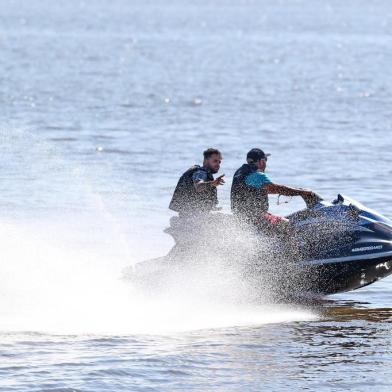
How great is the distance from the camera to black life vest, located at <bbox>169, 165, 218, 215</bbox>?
529 inches

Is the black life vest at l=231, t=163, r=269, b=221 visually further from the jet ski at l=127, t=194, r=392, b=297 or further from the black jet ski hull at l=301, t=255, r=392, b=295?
the black jet ski hull at l=301, t=255, r=392, b=295

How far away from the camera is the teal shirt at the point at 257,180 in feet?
43.7

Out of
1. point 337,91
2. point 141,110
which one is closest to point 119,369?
point 141,110

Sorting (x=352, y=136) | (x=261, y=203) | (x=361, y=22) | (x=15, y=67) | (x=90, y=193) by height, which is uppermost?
(x=361, y=22)

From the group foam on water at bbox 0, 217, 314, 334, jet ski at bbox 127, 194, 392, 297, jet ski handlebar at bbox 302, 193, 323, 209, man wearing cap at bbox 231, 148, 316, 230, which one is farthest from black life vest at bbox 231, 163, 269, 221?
foam on water at bbox 0, 217, 314, 334

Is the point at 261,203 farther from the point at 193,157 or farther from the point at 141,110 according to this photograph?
the point at 141,110

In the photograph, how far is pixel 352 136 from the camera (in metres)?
30.8

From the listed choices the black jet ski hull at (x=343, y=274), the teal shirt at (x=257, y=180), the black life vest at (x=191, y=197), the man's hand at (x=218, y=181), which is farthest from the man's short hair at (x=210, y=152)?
the black jet ski hull at (x=343, y=274)

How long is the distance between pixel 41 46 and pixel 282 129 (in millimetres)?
41755

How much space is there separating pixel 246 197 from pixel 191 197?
61 cm

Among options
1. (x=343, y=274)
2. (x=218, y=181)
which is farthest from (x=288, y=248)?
(x=218, y=181)

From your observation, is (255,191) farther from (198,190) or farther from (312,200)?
(312,200)

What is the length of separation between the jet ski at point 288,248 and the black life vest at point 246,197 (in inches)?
6.2

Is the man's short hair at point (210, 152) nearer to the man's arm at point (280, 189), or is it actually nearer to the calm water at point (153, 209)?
the man's arm at point (280, 189)
